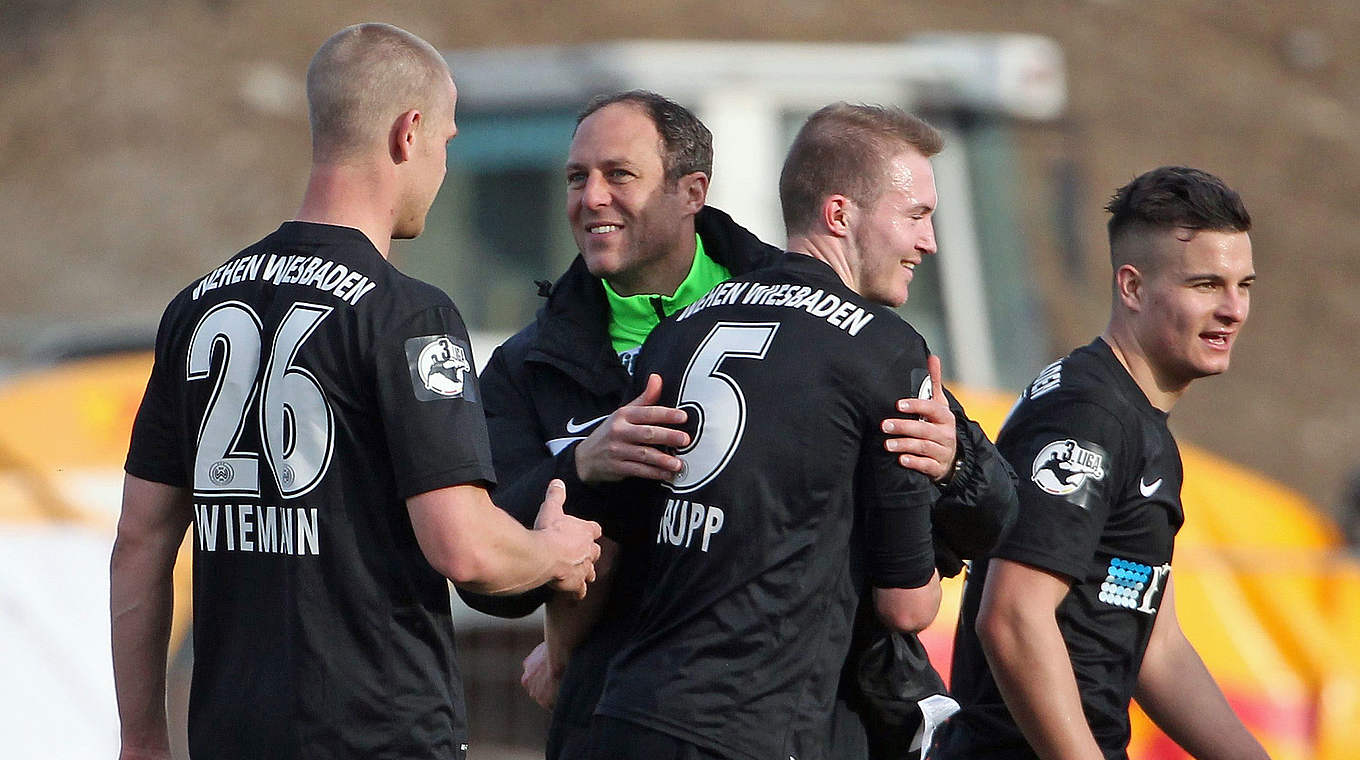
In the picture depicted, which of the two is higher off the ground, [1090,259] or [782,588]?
[1090,259]

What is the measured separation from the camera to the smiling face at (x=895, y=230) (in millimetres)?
A: 3488

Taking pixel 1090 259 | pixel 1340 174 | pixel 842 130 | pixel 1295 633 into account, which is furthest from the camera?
pixel 1340 174

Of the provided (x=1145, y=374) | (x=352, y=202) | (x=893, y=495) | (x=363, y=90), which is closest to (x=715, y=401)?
(x=893, y=495)

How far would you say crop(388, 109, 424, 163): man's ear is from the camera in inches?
133

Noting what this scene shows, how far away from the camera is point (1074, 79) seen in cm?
2922

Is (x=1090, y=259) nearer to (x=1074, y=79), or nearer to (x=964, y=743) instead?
(x=1074, y=79)

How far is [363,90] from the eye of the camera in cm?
337

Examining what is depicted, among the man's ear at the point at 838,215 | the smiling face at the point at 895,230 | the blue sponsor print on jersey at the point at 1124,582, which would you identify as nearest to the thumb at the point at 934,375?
the smiling face at the point at 895,230

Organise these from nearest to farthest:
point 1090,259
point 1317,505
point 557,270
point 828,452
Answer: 1. point 828,452
2. point 557,270
3. point 1317,505
4. point 1090,259

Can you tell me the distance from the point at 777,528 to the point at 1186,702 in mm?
1519

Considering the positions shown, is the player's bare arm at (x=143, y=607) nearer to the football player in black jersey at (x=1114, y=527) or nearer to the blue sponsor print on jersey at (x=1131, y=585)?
the football player in black jersey at (x=1114, y=527)

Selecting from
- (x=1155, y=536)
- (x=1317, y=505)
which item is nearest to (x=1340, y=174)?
(x=1317, y=505)

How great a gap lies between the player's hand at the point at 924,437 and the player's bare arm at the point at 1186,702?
47.1 inches

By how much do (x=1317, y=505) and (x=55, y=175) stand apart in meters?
18.1
